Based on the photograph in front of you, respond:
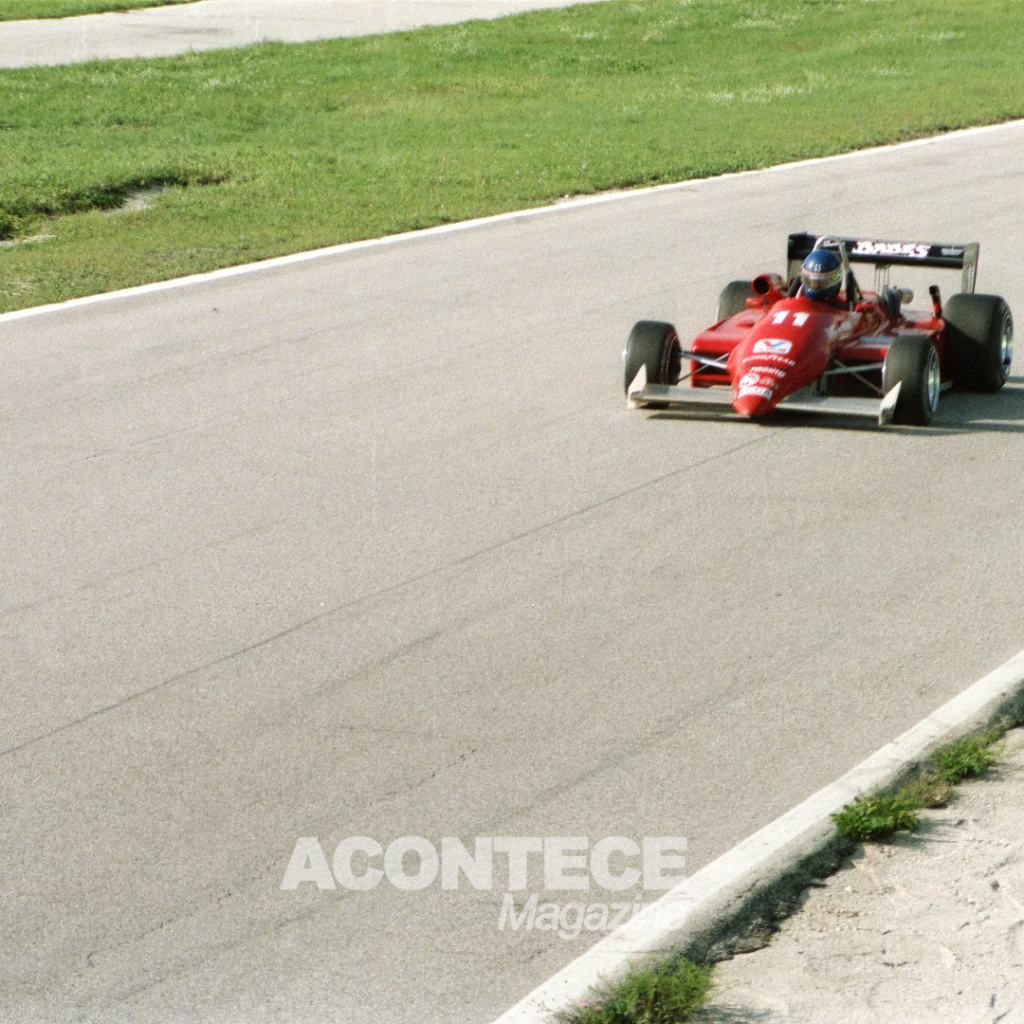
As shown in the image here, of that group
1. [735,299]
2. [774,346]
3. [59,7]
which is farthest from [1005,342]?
[59,7]

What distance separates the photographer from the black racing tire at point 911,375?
925 centimetres

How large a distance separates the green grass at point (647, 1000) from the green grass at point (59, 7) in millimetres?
37351

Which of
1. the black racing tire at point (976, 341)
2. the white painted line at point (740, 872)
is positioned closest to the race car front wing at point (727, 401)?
the black racing tire at point (976, 341)

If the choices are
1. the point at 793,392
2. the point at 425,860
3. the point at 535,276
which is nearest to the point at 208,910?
the point at 425,860

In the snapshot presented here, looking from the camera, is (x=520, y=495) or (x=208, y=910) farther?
(x=520, y=495)

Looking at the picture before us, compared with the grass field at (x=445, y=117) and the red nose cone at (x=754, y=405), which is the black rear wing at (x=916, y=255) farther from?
the grass field at (x=445, y=117)

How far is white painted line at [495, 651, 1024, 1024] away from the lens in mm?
4098

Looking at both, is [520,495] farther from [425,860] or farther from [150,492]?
[425,860]

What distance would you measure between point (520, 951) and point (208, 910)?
3.02 ft

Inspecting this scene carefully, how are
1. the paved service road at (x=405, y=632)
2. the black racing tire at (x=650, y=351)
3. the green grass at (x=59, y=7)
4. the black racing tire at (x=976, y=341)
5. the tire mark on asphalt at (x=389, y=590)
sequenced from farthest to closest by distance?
the green grass at (x=59, y=7)
the black racing tire at (x=976, y=341)
the black racing tire at (x=650, y=351)
the tire mark on asphalt at (x=389, y=590)
the paved service road at (x=405, y=632)

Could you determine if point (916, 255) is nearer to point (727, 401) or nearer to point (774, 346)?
point (774, 346)

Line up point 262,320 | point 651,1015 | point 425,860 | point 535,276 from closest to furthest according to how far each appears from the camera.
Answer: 1. point 651,1015
2. point 425,860
3. point 262,320
4. point 535,276

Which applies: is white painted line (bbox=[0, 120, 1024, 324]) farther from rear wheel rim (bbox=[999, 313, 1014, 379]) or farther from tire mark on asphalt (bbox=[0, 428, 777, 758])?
rear wheel rim (bbox=[999, 313, 1014, 379])

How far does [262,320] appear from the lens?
1273cm
